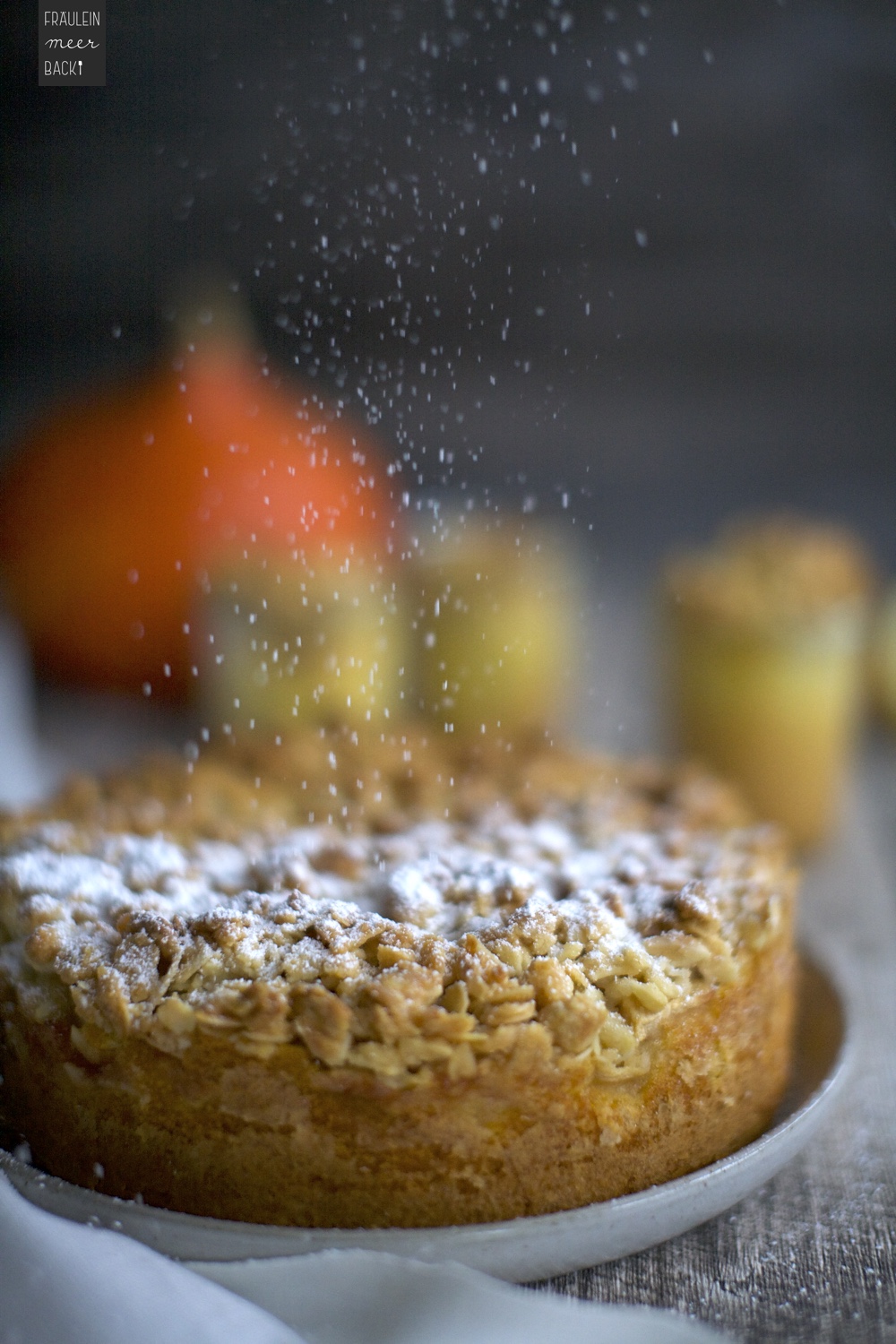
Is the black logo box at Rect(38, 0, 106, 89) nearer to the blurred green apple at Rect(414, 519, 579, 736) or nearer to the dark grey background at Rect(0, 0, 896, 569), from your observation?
the dark grey background at Rect(0, 0, 896, 569)

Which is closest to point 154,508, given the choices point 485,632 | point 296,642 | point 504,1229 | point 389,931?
point 296,642

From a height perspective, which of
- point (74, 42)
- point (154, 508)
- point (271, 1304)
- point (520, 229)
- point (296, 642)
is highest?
point (74, 42)

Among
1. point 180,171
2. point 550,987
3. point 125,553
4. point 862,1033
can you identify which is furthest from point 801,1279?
point 180,171

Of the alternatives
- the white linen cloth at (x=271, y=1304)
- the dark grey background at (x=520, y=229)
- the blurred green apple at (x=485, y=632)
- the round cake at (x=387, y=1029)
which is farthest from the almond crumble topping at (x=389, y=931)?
the blurred green apple at (x=485, y=632)

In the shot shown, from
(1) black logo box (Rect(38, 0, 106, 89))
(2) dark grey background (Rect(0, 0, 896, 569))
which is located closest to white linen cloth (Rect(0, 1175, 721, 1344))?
(2) dark grey background (Rect(0, 0, 896, 569))

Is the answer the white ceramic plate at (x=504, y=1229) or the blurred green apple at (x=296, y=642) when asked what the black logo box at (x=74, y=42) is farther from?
the white ceramic plate at (x=504, y=1229)

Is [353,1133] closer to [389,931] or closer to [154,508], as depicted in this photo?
[389,931]

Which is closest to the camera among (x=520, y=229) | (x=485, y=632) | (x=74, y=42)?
(x=74, y=42)
